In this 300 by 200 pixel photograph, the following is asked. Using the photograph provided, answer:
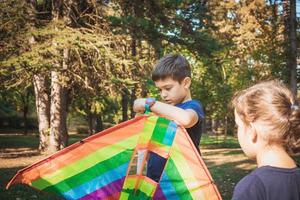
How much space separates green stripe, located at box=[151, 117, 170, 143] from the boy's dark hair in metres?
0.32

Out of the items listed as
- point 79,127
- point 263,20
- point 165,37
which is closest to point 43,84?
point 165,37

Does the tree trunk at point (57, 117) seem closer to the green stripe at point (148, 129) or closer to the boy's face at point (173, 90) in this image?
the green stripe at point (148, 129)

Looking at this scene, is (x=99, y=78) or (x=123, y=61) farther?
(x=99, y=78)

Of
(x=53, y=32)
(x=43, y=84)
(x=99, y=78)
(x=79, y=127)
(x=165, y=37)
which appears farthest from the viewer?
(x=79, y=127)

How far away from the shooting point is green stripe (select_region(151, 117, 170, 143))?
10.1 feet

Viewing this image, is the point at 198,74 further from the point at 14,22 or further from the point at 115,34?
the point at 14,22

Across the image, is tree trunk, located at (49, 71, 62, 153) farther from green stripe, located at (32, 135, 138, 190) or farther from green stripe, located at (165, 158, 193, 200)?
green stripe, located at (165, 158, 193, 200)

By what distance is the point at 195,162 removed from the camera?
2.82 m

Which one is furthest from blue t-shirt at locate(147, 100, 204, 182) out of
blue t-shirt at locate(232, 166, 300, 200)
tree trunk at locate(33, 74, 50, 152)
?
tree trunk at locate(33, 74, 50, 152)

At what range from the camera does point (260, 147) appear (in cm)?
194

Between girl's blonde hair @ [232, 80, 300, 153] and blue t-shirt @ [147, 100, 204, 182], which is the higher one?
girl's blonde hair @ [232, 80, 300, 153]

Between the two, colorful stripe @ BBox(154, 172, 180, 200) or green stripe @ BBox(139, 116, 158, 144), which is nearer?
colorful stripe @ BBox(154, 172, 180, 200)

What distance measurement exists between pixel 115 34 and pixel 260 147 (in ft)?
45.6

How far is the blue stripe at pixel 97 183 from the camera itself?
11.5 ft
